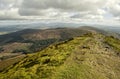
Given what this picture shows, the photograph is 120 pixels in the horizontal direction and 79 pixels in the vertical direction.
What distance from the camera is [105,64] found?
169 feet

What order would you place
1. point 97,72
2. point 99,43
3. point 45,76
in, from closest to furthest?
1. point 45,76
2. point 97,72
3. point 99,43

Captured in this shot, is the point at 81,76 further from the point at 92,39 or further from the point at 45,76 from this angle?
the point at 92,39

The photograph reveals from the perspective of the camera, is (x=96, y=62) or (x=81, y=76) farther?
(x=96, y=62)

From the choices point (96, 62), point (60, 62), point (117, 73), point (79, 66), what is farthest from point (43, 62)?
point (117, 73)

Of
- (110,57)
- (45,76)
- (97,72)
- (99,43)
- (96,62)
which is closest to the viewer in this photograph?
(45,76)

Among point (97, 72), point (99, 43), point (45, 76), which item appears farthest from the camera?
point (99, 43)

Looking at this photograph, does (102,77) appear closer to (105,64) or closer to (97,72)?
(97,72)

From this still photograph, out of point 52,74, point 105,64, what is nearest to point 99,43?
point 105,64

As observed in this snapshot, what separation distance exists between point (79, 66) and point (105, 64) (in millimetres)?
8432

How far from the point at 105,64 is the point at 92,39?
17789mm

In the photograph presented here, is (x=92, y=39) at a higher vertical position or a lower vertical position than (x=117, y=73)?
higher

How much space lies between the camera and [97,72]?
4616 cm

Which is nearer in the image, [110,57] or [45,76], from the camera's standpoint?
[45,76]

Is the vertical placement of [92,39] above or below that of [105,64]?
above
